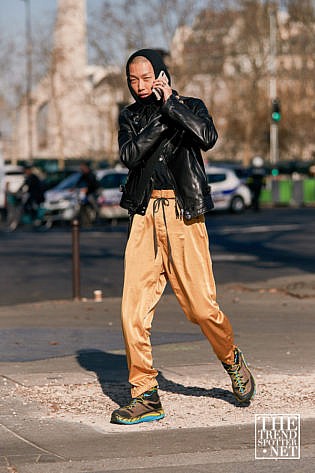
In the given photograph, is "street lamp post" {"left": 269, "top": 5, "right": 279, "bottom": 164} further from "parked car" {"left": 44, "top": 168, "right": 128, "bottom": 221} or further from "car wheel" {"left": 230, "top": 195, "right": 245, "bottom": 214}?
"parked car" {"left": 44, "top": 168, "right": 128, "bottom": 221}

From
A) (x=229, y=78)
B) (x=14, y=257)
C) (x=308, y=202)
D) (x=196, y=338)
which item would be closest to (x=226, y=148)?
(x=229, y=78)

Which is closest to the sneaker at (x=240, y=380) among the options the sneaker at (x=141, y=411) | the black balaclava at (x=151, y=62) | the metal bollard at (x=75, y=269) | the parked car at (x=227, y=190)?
the sneaker at (x=141, y=411)

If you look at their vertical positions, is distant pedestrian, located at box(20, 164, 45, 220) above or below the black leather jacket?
below

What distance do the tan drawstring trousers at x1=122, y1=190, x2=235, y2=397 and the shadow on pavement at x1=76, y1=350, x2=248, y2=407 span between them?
1.94 ft

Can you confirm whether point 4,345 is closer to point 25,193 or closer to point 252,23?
point 25,193

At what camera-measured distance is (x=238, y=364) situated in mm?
6496

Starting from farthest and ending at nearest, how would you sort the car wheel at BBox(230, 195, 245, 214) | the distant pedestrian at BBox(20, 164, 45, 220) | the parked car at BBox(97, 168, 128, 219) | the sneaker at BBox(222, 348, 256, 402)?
the car wheel at BBox(230, 195, 245, 214)
the parked car at BBox(97, 168, 128, 219)
the distant pedestrian at BBox(20, 164, 45, 220)
the sneaker at BBox(222, 348, 256, 402)

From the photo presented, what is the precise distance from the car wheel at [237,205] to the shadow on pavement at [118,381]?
28924 millimetres

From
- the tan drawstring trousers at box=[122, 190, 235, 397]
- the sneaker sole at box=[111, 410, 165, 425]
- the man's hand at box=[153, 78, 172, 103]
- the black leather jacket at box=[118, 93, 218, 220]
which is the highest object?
the man's hand at box=[153, 78, 172, 103]

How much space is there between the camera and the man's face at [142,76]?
6113 millimetres

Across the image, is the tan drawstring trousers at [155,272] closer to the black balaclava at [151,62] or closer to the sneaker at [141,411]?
the sneaker at [141,411]

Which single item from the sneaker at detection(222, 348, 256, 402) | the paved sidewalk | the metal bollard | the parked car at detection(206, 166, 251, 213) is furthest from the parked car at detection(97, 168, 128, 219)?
the sneaker at detection(222, 348, 256, 402)

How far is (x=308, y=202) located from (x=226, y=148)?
101 feet

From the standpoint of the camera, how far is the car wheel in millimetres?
37697
